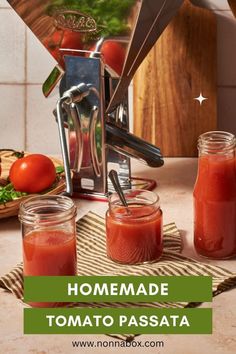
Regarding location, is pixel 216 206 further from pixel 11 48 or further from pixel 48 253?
pixel 11 48

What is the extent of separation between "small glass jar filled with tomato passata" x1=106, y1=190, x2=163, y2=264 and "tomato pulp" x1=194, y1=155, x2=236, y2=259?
7 cm

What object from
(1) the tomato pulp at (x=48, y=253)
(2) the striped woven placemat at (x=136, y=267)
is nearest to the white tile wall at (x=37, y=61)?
(2) the striped woven placemat at (x=136, y=267)

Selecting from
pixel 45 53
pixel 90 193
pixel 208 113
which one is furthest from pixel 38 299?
pixel 45 53

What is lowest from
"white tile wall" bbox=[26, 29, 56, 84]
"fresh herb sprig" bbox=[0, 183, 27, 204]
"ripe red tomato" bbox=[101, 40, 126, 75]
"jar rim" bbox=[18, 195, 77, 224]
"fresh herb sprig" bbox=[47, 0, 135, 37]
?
"fresh herb sprig" bbox=[0, 183, 27, 204]

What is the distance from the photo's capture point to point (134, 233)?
146 cm

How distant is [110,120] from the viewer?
1.79 m

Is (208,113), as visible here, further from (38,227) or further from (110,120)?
(38,227)

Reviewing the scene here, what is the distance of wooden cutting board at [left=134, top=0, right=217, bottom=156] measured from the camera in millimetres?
→ 2004

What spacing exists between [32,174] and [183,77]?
468mm

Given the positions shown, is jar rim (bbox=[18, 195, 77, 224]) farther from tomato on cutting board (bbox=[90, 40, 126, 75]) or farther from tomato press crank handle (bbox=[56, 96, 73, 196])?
tomato on cutting board (bbox=[90, 40, 126, 75])

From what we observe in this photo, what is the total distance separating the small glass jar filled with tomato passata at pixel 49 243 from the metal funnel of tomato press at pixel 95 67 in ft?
0.69

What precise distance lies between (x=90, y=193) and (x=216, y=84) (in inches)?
16.8

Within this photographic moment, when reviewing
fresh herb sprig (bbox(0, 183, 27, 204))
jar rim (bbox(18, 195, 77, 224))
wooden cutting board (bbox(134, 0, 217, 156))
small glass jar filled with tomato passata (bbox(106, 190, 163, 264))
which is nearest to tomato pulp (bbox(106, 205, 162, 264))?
small glass jar filled with tomato passata (bbox(106, 190, 163, 264))

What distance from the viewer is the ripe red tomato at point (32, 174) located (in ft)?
5.76
